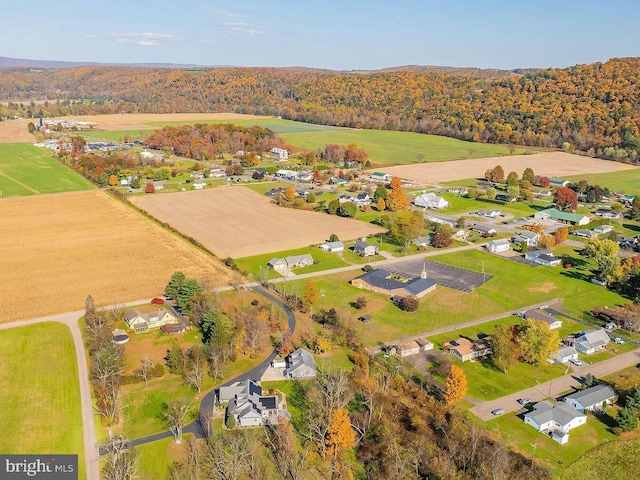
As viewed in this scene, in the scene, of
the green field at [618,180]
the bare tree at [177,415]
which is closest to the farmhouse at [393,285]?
the bare tree at [177,415]

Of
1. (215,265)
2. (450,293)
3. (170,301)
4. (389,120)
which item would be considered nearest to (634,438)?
(450,293)

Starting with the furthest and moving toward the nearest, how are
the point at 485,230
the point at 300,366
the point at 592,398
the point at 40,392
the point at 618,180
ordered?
the point at 618,180, the point at 485,230, the point at 300,366, the point at 40,392, the point at 592,398

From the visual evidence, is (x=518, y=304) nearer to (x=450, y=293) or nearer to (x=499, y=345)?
(x=450, y=293)

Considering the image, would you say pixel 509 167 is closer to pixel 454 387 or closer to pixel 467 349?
pixel 467 349

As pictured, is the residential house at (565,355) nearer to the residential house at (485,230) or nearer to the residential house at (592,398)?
the residential house at (592,398)

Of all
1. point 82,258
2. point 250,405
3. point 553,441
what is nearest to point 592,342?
point 553,441
